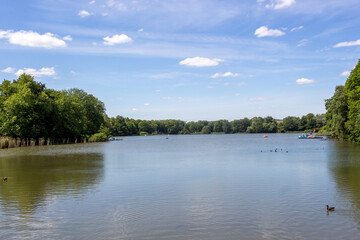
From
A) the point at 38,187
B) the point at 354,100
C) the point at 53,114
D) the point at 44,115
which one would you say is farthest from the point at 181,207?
the point at 53,114

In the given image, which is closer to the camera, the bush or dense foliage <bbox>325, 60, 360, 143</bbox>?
dense foliage <bbox>325, 60, 360, 143</bbox>

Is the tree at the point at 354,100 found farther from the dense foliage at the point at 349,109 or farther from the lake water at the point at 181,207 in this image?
the lake water at the point at 181,207

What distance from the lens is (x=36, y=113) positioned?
60938 millimetres

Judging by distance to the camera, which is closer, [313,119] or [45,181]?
[45,181]

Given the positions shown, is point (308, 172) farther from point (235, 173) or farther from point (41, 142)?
point (41, 142)

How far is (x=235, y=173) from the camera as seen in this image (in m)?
21.7

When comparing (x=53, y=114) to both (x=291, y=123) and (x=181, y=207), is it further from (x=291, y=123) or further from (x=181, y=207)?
(x=291, y=123)

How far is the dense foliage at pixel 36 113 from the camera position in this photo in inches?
2248

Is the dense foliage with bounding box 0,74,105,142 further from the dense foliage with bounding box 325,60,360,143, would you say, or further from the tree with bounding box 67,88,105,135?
the dense foliage with bounding box 325,60,360,143

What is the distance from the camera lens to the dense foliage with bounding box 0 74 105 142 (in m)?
57.1

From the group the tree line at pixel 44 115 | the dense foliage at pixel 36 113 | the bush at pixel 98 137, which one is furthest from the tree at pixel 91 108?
the dense foliage at pixel 36 113

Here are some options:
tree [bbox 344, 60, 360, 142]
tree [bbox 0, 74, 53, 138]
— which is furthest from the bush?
tree [bbox 344, 60, 360, 142]

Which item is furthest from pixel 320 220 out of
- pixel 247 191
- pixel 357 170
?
pixel 357 170

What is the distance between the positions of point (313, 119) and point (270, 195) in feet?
519
